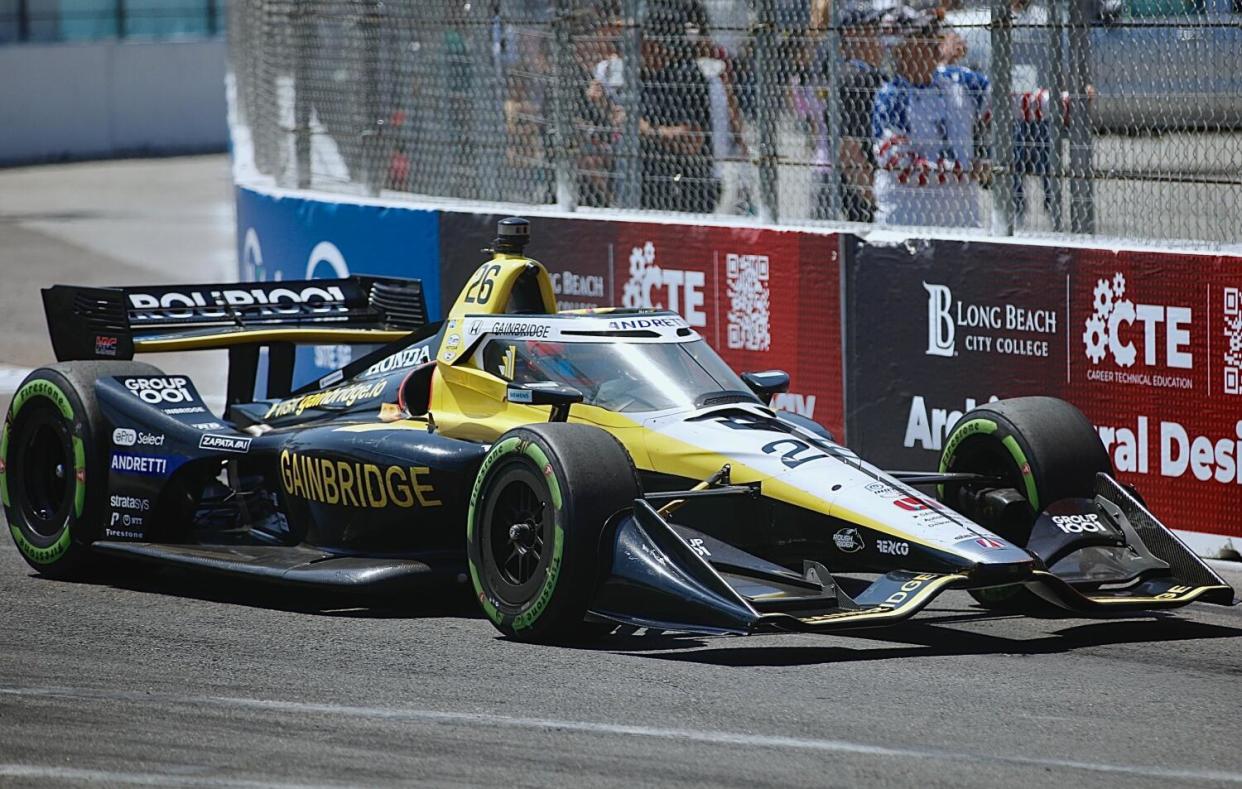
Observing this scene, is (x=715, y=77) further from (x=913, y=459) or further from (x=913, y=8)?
(x=913, y=459)

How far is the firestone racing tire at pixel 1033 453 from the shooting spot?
7.58 meters

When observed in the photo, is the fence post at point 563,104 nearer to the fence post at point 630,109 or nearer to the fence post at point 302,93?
the fence post at point 630,109

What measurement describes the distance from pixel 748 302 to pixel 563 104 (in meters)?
2.08

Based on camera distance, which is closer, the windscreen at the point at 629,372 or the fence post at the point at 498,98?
the windscreen at the point at 629,372

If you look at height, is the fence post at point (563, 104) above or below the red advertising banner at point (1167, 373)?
above

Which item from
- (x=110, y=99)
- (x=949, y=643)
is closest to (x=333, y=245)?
(x=949, y=643)

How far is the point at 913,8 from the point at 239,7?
350 inches

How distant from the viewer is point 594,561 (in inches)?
267

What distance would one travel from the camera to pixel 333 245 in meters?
13.1

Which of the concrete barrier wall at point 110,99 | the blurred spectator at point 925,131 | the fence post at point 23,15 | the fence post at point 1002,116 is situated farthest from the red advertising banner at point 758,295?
the fence post at point 23,15

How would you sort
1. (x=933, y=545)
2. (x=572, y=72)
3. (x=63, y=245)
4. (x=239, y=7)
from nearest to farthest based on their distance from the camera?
(x=933, y=545)
(x=572, y=72)
(x=239, y=7)
(x=63, y=245)

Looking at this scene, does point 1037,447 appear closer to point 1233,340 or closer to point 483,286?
point 1233,340

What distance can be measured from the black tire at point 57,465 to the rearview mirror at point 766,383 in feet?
8.51

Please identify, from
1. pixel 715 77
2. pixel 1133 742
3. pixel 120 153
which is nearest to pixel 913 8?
pixel 715 77
